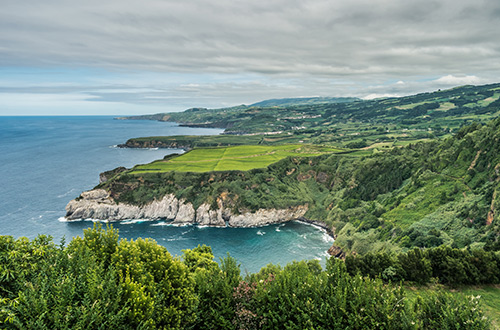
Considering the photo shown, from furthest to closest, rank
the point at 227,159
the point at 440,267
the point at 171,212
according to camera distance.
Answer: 1. the point at 227,159
2. the point at 171,212
3. the point at 440,267

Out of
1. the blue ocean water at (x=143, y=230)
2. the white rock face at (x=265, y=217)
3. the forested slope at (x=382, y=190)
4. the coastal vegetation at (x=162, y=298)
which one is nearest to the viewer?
the coastal vegetation at (x=162, y=298)

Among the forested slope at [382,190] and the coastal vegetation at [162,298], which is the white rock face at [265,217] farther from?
the coastal vegetation at [162,298]

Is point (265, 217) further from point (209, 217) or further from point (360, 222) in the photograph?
point (360, 222)

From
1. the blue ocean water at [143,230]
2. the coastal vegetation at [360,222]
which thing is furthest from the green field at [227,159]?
the blue ocean water at [143,230]

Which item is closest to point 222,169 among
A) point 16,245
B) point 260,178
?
point 260,178

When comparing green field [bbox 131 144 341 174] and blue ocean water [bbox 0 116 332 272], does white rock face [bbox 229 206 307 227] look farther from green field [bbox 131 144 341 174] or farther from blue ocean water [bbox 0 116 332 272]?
green field [bbox 131 144 341 174]

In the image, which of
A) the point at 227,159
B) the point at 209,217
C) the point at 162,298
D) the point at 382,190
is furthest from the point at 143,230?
the point at 382,190
